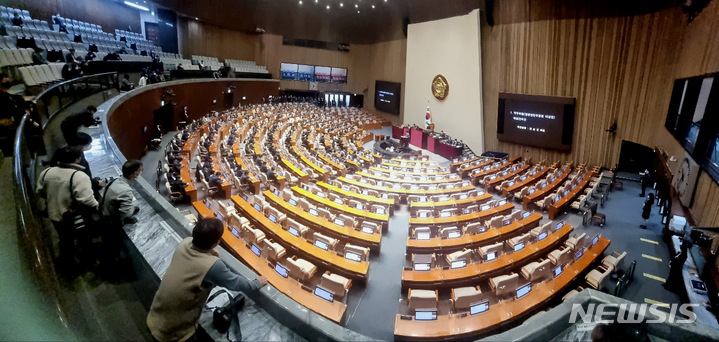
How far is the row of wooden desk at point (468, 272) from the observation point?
20.3ft

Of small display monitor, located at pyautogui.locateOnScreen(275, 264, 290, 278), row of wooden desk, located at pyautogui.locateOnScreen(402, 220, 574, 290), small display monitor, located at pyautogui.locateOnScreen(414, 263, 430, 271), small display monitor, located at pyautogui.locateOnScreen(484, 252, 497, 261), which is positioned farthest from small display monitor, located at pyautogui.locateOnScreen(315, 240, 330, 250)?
small display monitor, located at pyautogui.locateOnScreen(484, 252, 497, 261)

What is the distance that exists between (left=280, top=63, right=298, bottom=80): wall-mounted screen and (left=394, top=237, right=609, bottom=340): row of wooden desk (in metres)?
28.2

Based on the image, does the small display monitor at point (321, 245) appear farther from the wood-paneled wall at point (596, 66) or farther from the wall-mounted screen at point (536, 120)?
the wall-mounted screen at point (536, 120)

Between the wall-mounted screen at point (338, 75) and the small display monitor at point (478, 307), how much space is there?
94.3ft

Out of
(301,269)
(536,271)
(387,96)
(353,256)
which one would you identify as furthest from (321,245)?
(387,96)

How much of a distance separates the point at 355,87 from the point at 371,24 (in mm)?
6560

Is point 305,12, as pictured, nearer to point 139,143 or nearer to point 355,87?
point 355,87

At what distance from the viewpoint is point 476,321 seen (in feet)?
17.0

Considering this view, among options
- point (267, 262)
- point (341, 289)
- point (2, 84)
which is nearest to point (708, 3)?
point (341, 289)

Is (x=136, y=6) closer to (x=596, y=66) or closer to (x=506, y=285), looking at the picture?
(x=596, y=66)

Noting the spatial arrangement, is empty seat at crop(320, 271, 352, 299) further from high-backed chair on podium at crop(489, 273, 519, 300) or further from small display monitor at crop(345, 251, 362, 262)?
high-backed chair on podium at crop(489, 273, 519, 300)

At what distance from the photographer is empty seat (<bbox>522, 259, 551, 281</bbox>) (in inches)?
248

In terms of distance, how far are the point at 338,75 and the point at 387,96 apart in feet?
22.4

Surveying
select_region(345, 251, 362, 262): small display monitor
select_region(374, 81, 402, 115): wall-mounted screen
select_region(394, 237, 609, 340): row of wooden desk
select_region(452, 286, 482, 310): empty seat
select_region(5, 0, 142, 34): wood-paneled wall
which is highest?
select_region(5, 0, 142, 34): wood-paneled wall
